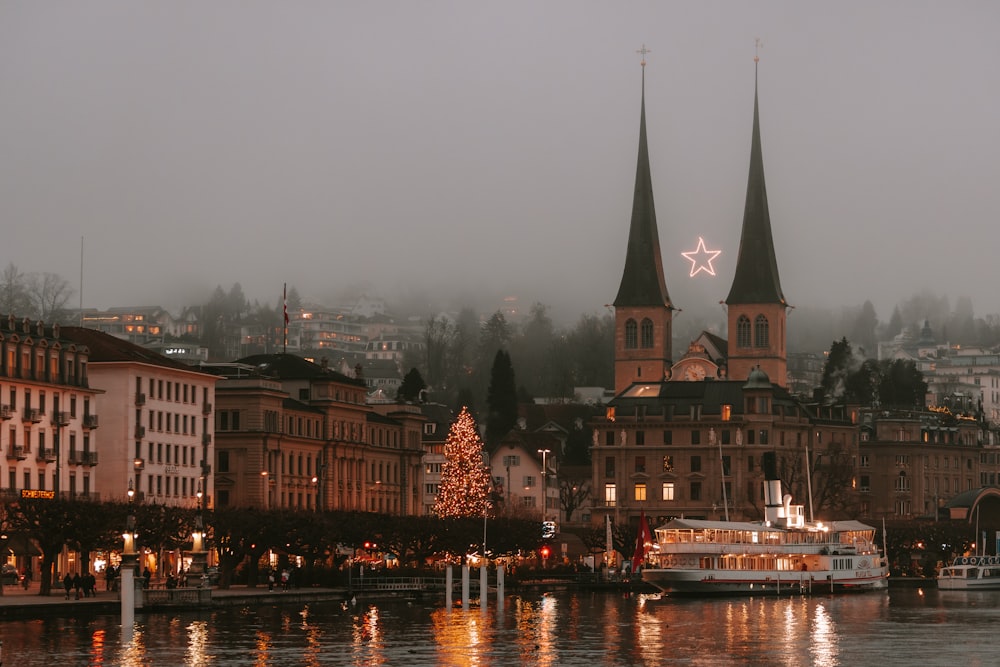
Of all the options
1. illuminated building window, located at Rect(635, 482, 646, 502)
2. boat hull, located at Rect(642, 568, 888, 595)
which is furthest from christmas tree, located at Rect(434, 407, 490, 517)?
illuminated building window, located at Rect(635, 482, 646, 502)

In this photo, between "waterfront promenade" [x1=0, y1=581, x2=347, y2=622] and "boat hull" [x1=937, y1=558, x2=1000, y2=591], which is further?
"boat hull" [x1=937, y1=558, x2=1000, y2=591]

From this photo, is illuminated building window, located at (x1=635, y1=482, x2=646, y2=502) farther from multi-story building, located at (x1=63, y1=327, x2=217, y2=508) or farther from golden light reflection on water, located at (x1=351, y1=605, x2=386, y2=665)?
golden light reflection on water, located at (x1=351, y1=605, x2=386, y2=665)

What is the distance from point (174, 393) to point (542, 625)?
50.8 m

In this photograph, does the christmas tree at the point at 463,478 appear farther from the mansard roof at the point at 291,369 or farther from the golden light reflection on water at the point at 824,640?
the golden light reflection on water at the point at 824,640

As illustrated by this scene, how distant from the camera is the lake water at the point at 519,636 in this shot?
247 feet

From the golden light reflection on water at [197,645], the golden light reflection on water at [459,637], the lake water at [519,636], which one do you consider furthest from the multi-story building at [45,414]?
the golden light reflection on water at [197,645]

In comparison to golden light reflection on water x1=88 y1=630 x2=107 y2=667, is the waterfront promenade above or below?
above

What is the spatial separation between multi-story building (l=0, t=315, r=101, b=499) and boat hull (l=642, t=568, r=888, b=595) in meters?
35.1

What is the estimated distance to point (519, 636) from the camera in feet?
286

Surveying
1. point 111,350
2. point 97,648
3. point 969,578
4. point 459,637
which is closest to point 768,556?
point 969,578

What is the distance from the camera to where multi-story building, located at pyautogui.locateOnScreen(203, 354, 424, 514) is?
15175 centimetres

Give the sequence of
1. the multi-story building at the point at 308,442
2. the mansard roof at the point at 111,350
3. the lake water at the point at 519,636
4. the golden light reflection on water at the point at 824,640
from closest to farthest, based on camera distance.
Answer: the lake water at the point at 519,636, the golden light reflection on water at the point at 824,640, the mansard roof at the point at 111,350, the multi-story building at the point at 308,442

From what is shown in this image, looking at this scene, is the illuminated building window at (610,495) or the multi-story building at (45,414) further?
the illuminated building window at (610,495)

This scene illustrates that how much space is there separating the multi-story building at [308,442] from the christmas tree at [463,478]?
29.1 feet
